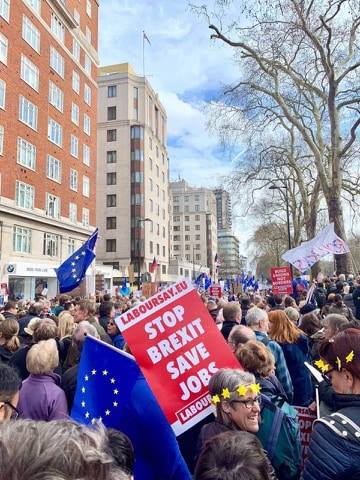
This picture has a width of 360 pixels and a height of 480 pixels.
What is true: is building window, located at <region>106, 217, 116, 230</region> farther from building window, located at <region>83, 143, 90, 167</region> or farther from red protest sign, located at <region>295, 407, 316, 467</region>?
red protest sign, located at <region>295, 407, 316, 467</region>

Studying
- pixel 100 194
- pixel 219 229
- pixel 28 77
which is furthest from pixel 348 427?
pixel 219 229

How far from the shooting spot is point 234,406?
265cm

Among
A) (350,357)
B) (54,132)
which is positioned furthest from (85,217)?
(350,357)

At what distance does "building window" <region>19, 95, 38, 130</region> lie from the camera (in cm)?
2936

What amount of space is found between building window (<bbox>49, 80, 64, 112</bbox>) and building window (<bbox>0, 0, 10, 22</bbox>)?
643 centimetres

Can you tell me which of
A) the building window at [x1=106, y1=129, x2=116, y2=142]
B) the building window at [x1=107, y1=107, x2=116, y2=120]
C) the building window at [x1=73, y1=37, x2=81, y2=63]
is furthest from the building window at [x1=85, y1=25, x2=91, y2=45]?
the building window at [x1=106, y1=129, x2=116, y2=142]

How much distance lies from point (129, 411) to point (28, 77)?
32407 mm

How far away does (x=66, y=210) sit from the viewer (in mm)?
35344

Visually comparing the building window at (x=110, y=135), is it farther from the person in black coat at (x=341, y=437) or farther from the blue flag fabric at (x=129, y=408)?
the person in black coat at (x=341, y=437)

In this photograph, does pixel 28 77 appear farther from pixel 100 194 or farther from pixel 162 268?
pixel 162 268

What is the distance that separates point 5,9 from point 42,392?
101ft

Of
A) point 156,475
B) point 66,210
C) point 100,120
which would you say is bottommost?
point 156,475

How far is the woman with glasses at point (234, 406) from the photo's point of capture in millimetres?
2621

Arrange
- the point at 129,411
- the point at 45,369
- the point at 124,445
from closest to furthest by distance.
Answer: the point at 124,445, the point at 129,411, the point at 45,369
